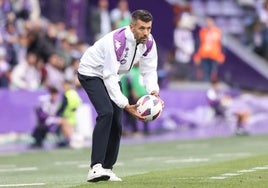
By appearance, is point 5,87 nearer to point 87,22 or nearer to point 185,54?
point 87,22

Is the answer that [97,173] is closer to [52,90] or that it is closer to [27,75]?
[52,90]

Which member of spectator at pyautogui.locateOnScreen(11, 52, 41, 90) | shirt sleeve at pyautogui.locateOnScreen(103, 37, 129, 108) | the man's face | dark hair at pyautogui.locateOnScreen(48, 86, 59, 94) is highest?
spectator at pyautogui.locateOnScreen(11, 52, 41, 90)

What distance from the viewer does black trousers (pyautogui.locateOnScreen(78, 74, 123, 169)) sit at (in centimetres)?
1151

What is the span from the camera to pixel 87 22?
28.7 metres

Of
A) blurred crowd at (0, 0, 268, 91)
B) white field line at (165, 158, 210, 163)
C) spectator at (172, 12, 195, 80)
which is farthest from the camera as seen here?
spectator at (172, 12, 195, 80)

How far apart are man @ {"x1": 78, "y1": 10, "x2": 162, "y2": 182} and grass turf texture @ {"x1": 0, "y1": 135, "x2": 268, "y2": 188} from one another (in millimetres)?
415

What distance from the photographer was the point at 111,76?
11398 millimetres

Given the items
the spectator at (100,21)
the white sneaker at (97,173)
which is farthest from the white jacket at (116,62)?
the spectator at (100,21)

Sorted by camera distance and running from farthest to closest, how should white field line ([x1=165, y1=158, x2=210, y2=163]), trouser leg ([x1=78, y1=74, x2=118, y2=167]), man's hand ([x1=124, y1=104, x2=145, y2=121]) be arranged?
white field line ([x1=165, y1=158, x2=210, y2=163]) → trouser leg ([x1=78, y1=74, x2=118, y2=167]) → man's hand ([x1=124, y1=104, x2=145, y2=121])

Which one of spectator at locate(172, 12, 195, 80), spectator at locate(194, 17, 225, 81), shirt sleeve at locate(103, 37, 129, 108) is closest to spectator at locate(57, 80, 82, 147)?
spectator at locate(194, 17, 225, 81)

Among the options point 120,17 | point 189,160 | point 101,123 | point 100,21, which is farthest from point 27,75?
point 101,123

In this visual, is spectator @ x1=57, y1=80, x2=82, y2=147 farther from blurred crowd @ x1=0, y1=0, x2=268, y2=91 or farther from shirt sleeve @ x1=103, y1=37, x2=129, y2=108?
shirt sleeve @ x1=103, y1=37, x2=129, y2=108

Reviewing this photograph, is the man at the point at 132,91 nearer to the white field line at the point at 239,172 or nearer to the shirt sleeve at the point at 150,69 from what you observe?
the white field line at the point at 239,172

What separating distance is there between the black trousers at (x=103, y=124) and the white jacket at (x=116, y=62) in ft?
0.49
